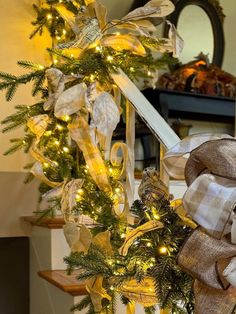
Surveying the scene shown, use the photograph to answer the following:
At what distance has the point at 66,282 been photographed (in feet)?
4.85

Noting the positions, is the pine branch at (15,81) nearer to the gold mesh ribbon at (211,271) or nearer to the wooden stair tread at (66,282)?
the wooden stair tread at (66,282)

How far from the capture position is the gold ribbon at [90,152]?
49.9 inches

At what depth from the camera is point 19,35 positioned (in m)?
2.23

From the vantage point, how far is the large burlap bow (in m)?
0.63

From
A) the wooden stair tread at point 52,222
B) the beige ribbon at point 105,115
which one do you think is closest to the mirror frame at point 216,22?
the wooden stair tread at point 52,222

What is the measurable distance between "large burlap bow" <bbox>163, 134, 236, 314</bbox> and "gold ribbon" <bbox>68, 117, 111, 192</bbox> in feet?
2.01

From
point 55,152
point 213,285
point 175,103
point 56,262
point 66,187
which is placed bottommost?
point 56,262

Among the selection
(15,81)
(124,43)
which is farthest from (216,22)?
(15,81)

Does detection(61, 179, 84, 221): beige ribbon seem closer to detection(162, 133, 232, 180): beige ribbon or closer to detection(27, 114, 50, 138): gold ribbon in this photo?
detection(27, 114, 50, 138): gold ribbon

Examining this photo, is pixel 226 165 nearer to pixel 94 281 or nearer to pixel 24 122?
pixel 94 281

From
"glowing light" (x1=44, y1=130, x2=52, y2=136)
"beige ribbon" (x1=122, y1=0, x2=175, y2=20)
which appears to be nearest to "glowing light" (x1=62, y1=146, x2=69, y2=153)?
"glowing light" (x1=44, y1=130, x2=52, y2=136)

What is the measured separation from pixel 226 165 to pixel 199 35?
131 inches

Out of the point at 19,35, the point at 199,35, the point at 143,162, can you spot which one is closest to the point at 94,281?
the point at 19,35

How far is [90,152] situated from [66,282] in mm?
508
